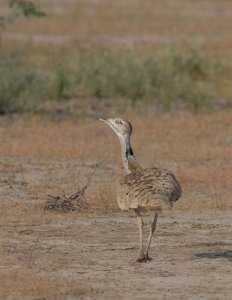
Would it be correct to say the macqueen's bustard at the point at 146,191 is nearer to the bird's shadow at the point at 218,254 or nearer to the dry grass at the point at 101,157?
the bird's shadow at the point at 218,254

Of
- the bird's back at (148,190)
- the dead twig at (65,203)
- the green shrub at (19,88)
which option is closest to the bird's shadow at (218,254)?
the bird's back at (148,190)

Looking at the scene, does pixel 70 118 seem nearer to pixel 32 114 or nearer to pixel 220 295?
pixel 32 114

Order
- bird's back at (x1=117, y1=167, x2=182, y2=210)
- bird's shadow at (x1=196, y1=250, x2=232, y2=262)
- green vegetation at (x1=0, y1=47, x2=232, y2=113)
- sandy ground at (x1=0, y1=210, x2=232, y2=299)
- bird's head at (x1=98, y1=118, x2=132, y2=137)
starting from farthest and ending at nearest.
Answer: green vegetation at (x1=0, y1=47, x2=232, y2=113) → bird's head at (x1=98, y1=118, x2=132, y2=137) → bird's shadow at (x1=196, y1=250, x2=232, y2=262) → bird's back at (x1=117, y1=167, x2=182, y2=210) → sandy ground at (x1=0, y1=210, x2=232, y2=299)

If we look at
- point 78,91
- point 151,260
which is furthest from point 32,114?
point 151,260

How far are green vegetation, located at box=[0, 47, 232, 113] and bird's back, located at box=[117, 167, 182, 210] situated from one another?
10632 millimetres

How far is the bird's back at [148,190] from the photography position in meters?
8.75

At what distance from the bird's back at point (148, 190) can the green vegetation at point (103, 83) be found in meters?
10.6

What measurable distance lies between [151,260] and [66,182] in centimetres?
419

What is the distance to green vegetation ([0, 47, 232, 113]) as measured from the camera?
800 inches

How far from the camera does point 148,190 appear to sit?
8867 millimetres

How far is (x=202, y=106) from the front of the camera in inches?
810

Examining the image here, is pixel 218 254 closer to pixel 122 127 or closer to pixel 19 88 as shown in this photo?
pixel 122 127

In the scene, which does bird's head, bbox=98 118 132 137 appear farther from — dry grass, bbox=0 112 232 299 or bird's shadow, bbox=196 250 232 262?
bird's shadow, bbox=196 250 232 262

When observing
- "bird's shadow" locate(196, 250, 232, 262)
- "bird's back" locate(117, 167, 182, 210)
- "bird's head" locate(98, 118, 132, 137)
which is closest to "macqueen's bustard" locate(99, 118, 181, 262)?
"bird's back" locate(117, 167, 182, 210)
